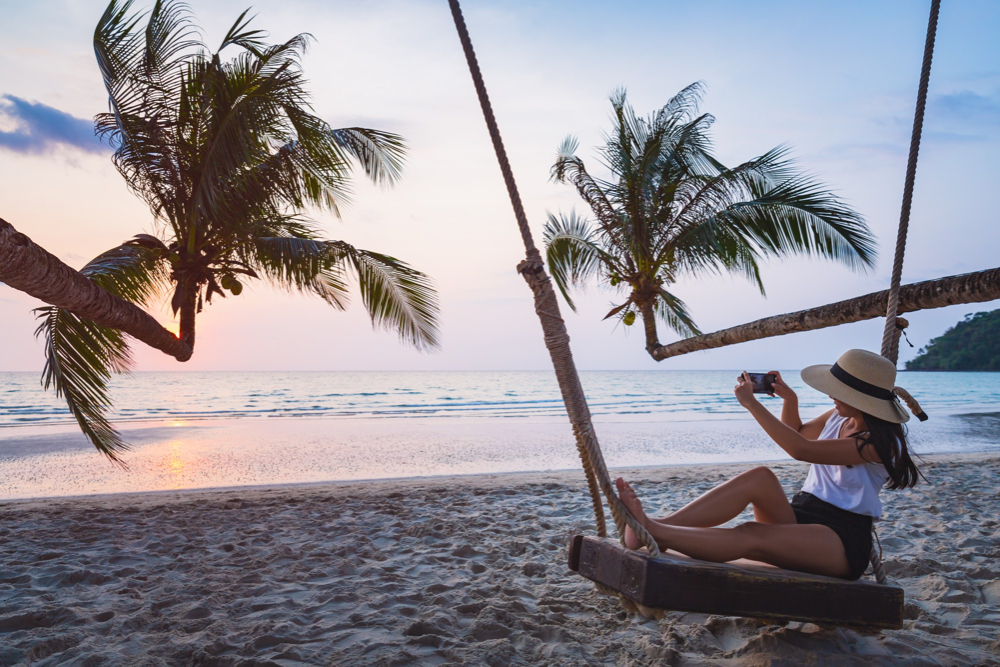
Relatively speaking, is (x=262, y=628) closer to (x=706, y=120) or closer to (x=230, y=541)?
(x=230, y=541)

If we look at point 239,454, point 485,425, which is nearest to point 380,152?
point 239,454

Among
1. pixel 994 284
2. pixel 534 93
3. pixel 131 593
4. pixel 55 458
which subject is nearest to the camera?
pixel 994 284

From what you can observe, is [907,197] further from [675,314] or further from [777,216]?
[675,314]

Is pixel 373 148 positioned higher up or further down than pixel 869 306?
higher up

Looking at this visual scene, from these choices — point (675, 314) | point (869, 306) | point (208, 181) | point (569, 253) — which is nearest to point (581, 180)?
point (569, 253)

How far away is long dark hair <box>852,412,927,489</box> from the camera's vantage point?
1.78m

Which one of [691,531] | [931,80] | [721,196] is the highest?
[721,196]

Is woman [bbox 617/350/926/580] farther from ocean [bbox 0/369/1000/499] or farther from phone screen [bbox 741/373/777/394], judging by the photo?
ocean [bbox 0/369/1000/499]

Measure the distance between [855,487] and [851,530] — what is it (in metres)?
0.14

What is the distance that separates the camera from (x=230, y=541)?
3631 millimetres

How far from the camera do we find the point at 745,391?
6.35 ft

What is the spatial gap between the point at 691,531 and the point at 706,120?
592 cm

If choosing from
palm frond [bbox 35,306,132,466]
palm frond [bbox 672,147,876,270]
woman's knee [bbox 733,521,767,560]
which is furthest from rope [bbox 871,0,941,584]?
palm frond [bbox 35,306,132,466]

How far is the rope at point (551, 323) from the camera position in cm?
183
